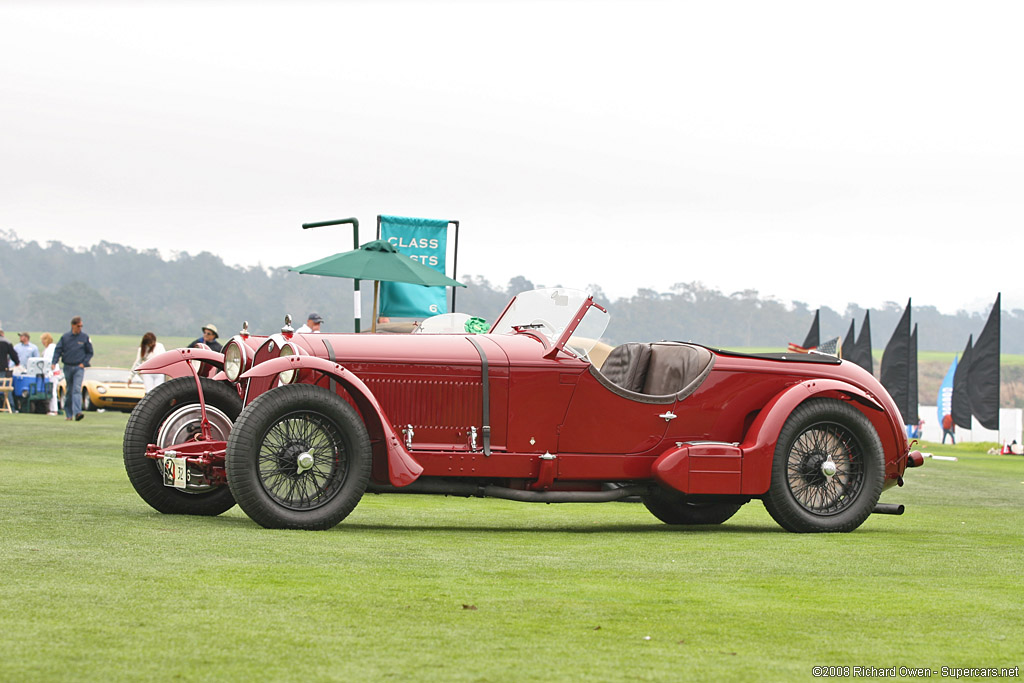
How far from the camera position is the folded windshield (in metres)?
8.21

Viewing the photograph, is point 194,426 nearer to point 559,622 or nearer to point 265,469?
point 265,469

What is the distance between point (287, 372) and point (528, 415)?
1.53m

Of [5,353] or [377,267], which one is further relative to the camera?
[5,353]

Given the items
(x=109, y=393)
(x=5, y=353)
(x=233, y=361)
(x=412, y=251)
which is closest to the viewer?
(x=233, y=361)

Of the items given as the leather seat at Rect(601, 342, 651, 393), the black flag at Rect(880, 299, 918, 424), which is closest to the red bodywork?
the leather seat at Rect(601, 342, 651, 393)

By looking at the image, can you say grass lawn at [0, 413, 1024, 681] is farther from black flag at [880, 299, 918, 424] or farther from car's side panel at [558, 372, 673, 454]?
black flag at [880, 299, 918, 424]

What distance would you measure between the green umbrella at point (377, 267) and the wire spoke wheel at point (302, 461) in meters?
5.35

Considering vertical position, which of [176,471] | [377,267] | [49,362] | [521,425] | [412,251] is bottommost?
[49,362]

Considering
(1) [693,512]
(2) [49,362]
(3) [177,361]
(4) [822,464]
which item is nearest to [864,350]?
(2) [49,362]

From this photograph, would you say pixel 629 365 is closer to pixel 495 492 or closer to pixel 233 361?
pixel 495 492

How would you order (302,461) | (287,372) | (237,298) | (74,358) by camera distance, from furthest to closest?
(237,298)
(74,358)
(287,372)
(302,461)

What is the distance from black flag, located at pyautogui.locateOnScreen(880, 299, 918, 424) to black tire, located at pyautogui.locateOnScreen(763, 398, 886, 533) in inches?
1129

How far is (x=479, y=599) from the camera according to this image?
4875 mm

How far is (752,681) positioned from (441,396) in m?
4.43
